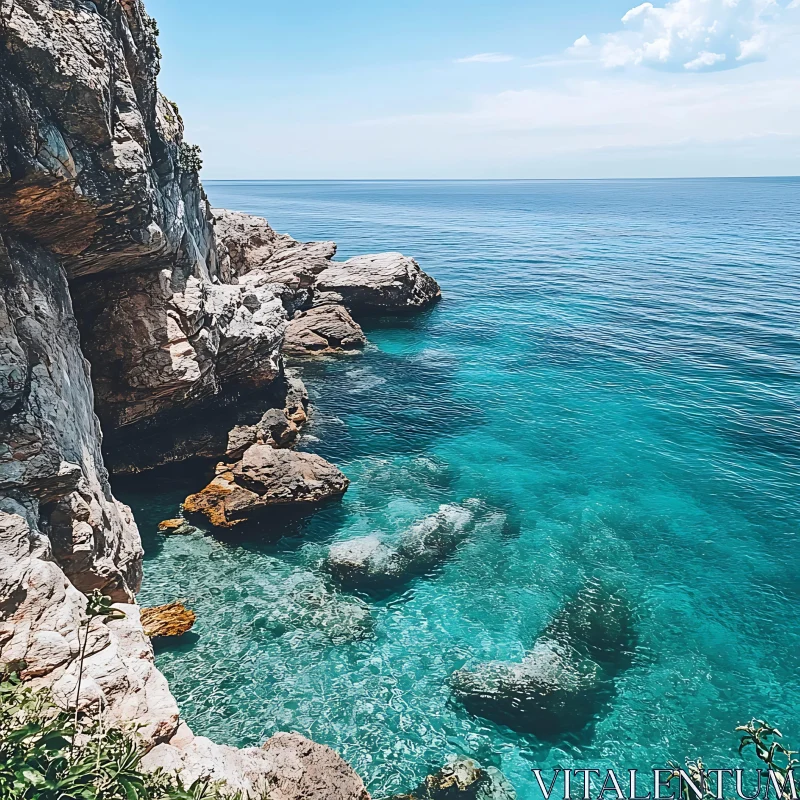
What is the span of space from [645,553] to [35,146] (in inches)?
1117

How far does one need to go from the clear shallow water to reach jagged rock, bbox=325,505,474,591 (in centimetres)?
81

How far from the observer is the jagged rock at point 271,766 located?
11906 millimetres

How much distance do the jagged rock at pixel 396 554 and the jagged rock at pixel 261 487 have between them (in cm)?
370

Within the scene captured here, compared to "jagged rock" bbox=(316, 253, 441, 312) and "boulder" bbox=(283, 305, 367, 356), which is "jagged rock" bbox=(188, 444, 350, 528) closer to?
"boulder" bbox=(283, 305, 367, 356)

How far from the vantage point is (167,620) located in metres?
22.1

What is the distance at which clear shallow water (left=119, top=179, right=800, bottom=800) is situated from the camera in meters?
19.5

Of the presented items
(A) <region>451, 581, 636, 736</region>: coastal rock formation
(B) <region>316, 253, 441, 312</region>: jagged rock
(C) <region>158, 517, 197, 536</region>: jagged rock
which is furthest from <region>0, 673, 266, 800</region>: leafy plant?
(B) <region>316, 253, 441, 312</region>: jagged rock

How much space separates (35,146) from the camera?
1540 centimetres

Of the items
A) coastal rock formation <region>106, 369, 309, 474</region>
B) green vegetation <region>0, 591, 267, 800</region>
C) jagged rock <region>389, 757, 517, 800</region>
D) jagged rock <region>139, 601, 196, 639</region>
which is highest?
green vegetation <region>0, 591, 267, 800</region>

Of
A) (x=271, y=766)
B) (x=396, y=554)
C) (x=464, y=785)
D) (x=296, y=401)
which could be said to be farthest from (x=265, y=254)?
(x=464, y=785)

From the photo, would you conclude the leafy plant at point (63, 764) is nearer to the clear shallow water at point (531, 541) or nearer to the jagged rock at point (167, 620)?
the clear shallow water at point (531, 541)

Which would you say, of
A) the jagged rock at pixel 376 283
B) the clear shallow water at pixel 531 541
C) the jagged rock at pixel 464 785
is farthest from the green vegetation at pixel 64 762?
the jagged rock at pixel 376 283

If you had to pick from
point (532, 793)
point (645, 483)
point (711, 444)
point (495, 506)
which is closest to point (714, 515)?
point (645, 483)

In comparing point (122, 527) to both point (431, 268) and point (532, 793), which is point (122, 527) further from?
point (431, 268)
